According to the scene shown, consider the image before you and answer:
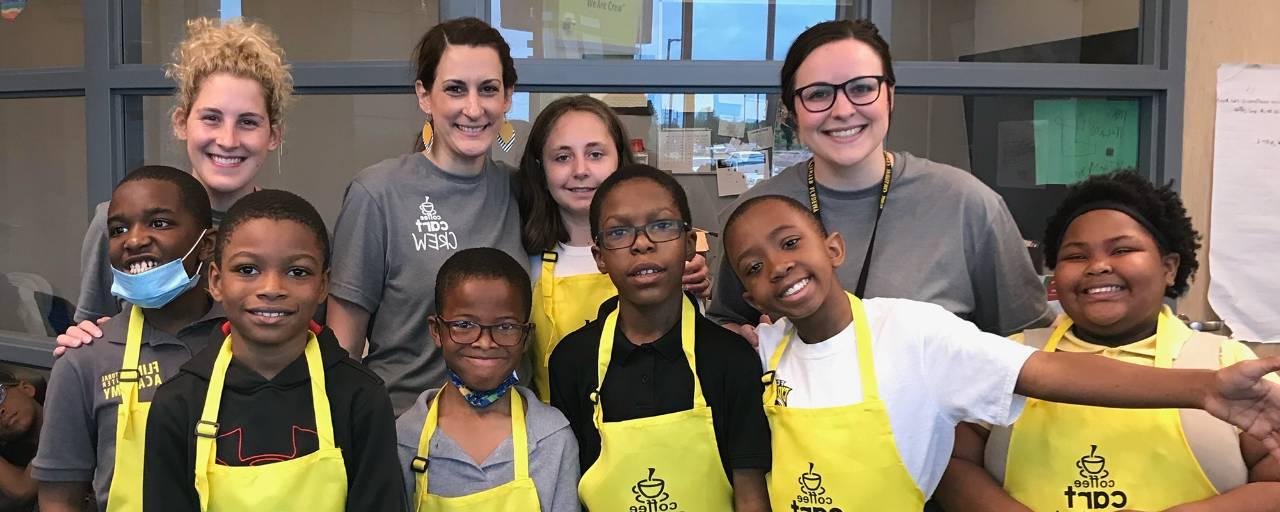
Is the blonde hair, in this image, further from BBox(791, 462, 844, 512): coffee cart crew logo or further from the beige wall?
the beige wall

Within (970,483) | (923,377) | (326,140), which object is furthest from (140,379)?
(326,140)

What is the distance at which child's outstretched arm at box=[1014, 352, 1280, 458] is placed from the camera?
1443mm

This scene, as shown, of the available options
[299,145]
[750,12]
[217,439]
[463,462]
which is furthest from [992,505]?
[299,145]

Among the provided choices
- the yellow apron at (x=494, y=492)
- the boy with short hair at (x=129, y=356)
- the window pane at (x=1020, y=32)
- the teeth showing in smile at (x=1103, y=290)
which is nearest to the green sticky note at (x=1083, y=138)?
the window pane at (x=1020, y=32)

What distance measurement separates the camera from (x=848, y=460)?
172 centimetres

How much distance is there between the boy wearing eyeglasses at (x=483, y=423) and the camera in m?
1.81

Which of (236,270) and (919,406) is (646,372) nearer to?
(919,406)

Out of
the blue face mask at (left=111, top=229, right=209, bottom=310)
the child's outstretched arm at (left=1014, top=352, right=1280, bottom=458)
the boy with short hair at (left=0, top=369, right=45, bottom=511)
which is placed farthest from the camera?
the boy with short hair at (left=0, top=369, right=45, bottom=511)

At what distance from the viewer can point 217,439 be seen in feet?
5.41

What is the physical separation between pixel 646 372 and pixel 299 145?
2.67m

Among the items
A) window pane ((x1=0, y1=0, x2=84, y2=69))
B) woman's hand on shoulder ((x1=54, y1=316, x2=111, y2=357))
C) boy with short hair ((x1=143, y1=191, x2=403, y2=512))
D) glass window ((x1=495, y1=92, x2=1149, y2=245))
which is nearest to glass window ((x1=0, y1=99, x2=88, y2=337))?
window pane ((x1=0, y1=0, x2=84, y2=69))

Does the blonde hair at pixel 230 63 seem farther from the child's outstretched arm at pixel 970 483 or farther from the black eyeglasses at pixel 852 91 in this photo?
the child's outstretched arm at pixel 970 483

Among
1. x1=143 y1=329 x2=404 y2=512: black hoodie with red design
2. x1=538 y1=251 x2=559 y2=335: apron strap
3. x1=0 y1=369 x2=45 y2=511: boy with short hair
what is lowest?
x1=0 y1=369 x2=45 y2=511: boy with short hair

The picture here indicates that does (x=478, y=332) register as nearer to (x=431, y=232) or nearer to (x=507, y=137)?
(x=431, y=232)
